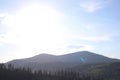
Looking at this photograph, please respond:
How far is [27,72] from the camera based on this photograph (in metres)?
156

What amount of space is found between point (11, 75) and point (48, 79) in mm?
30313

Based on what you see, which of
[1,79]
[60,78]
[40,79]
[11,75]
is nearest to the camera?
[1,79]

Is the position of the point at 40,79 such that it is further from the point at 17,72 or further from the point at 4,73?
the point at 4,73

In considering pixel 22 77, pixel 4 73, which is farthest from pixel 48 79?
pixel 4 73

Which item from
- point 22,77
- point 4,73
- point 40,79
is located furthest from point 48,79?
point 4,73

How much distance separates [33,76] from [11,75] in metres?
19.1

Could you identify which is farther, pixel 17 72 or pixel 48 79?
pixel 48 79

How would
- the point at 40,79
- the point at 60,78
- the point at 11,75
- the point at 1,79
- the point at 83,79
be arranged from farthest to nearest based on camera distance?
the point at 83,79, the point at 60,78, the point at 40,79, the point at 11,75, the point at 1,79

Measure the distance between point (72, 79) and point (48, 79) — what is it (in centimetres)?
2475

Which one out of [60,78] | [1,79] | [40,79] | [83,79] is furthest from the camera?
[83,79]

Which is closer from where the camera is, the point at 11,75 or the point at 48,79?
the point at 11,75

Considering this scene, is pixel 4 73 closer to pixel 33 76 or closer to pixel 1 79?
pixel 1 79

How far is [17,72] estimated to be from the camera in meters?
148

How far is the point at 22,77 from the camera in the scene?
482 ft
